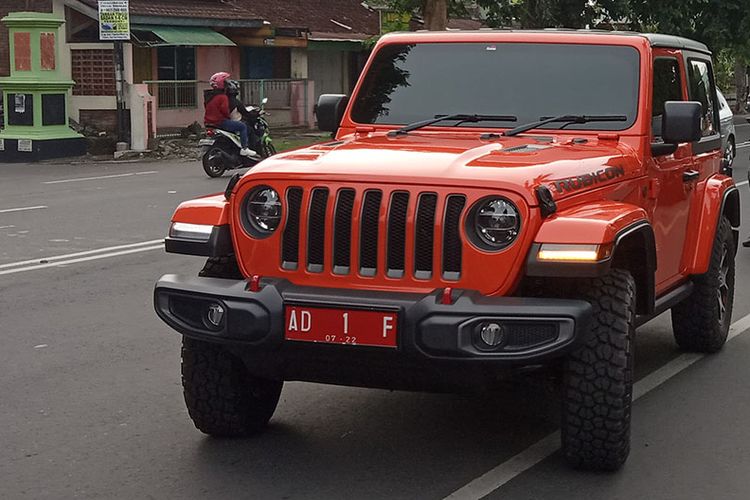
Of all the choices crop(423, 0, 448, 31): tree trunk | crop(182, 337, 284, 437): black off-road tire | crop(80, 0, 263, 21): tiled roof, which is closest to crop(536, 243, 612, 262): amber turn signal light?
crop(182, 337, 284, 437): black off-road tire

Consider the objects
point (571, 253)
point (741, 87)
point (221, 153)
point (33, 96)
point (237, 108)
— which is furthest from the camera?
point (741, 87)

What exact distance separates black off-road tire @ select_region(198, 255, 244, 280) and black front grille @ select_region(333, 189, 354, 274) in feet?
1.77

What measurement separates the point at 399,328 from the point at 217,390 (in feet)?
3.61

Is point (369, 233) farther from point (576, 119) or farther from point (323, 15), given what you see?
point (323, 15)

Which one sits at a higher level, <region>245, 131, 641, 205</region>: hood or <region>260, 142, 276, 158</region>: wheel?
<region>245, 131, 641, 205</region>: hood

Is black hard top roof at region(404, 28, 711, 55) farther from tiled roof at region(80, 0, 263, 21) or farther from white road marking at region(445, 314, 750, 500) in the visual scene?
tiled roof at region(80, 0, 263, 21)

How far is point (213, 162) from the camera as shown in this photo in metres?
21.2

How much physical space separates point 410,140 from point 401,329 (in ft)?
5.00

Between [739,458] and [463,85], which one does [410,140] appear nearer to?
[463,85]

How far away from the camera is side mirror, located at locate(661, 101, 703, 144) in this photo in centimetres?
643

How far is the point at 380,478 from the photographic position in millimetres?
5414

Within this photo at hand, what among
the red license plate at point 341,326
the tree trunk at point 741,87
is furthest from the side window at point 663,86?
the tree trunk at point 741,87

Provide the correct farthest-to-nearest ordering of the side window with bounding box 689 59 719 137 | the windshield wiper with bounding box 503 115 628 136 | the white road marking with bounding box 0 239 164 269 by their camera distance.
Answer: the white road marking with bounding box 0 239 164 269 → the side window with bounding box 689 59 719 137 → the windshield wiper with bounding box 503 115 628 136


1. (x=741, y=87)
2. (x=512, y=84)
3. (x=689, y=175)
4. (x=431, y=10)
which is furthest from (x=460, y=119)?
(x=741, y=87)
